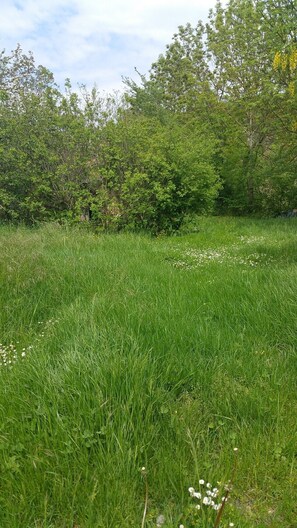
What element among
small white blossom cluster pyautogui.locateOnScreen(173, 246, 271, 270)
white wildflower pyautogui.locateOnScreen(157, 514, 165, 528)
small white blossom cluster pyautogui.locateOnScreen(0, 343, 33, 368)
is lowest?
white wildflower pyautogui.locateOnScreen(157, 514, 165, 528)

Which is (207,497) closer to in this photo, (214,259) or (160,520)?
(160,520)

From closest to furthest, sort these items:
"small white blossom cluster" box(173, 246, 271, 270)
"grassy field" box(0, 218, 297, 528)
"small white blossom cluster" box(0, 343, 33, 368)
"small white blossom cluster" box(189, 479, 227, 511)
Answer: "small white blossom cluster" box(189, 479, 227, 511), "grassy field" box(0, 218, 297, 528), "small white blossom cluster" box(0, 343, 33, 368), "small white blossom cluster" box(173, 246, 271, 270)

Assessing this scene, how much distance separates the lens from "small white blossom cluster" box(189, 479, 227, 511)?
5.07 ft

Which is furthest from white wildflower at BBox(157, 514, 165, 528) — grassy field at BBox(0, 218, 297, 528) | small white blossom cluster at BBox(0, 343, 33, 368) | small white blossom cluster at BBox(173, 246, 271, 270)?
small white blossom cluster at BBox(173, 246, 271, 270)

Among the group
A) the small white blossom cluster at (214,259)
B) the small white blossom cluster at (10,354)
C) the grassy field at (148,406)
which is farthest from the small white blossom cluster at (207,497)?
the small white blossom cluster at (214,259)

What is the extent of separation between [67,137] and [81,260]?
5925mm

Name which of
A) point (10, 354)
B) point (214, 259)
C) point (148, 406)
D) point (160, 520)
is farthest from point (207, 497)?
point (214, 259)

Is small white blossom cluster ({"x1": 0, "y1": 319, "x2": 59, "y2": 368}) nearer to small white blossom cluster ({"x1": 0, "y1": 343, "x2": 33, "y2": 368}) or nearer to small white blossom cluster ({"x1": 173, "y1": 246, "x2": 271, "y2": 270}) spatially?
small white blossom cluster ({"x1": 0, "y1": 343, "x2": 33, "y2": 368})

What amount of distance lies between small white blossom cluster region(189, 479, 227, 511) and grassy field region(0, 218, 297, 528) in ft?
0.14

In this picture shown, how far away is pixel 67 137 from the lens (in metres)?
10.1

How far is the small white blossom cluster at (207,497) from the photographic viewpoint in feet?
5.07

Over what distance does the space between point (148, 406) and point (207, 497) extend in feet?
2.19

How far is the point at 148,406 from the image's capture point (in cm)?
218

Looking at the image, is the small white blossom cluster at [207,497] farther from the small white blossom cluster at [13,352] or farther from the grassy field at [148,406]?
the small white blossom cluster at [13,352]
